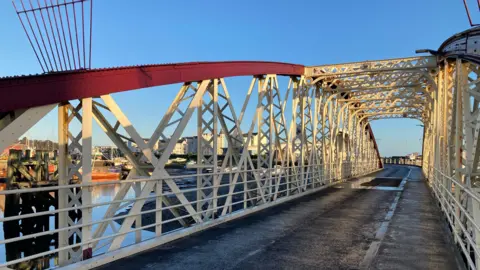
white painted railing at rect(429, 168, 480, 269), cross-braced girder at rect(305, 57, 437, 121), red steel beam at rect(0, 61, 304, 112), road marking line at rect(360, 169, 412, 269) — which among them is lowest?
road marking line at rect(360, 169, 412, 269)

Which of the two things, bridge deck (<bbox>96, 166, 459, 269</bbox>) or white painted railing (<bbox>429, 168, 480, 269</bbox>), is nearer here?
white painted railing (<bbox>429, 168, 480, 269</bbox>)

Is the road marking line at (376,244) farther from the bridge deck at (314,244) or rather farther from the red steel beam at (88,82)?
the red steel beam at (88,82)

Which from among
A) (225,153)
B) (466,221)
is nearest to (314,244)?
(466,221)

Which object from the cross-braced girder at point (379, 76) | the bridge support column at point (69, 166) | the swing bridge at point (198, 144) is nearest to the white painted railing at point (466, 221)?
the swing bridge at point (198, 144)

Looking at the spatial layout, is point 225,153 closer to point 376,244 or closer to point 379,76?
point 376,244

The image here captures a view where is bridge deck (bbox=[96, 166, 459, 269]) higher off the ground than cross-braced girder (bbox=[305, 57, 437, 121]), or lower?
lower

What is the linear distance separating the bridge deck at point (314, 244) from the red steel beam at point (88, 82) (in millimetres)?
2860

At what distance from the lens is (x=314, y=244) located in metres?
7.70

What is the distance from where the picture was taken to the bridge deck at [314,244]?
6320mm

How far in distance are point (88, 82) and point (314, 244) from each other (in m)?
5.28

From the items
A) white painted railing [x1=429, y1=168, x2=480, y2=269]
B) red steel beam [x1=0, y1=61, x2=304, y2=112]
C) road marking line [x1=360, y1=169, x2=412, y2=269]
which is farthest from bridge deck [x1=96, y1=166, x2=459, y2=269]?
red steel beam [x1=0, y1=61, x2=304, y2=112]

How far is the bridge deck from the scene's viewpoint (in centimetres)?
632

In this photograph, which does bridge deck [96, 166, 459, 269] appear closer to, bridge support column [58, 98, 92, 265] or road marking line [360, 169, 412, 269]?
road marking line [360, 169, 412, 269]

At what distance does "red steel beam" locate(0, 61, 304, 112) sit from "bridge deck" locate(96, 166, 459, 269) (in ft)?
9.38
